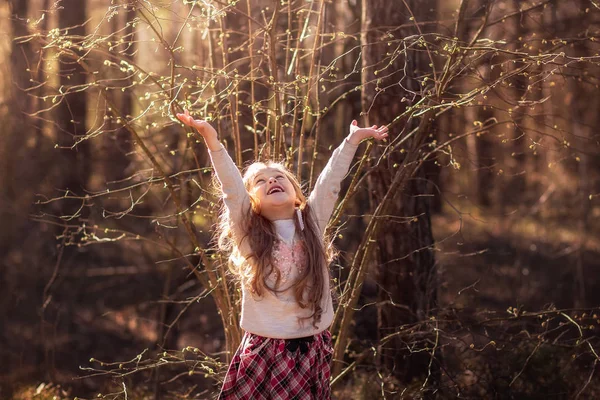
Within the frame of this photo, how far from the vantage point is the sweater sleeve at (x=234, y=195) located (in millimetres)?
2920

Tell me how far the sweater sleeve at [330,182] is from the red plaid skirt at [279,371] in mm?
482

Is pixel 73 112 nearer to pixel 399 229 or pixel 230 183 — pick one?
pixel 399 229

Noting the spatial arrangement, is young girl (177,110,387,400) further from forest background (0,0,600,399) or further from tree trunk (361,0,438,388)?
tree trunk (361,0,438,388)

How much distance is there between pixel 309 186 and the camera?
12.1ft

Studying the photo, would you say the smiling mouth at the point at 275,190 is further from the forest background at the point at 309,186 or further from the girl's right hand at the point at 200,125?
the forest background at the point at 309,186

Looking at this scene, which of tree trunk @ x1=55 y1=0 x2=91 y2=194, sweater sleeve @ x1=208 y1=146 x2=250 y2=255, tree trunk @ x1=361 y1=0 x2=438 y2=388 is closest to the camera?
sweater sleeve @ x1=208 y1=146 x2=250 y2=255

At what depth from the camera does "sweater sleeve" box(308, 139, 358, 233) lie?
119 inches

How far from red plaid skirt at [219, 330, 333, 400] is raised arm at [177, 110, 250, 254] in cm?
38

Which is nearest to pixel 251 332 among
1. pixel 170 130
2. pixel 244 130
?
pixel 244 130

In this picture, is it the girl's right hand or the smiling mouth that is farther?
the smiling mouth

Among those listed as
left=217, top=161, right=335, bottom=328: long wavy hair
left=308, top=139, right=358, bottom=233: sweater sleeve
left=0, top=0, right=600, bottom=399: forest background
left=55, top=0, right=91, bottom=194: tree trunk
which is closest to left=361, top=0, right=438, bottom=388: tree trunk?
left=0, top=0, right=600, bottom=399: forest background

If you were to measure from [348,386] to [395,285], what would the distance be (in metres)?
0.77

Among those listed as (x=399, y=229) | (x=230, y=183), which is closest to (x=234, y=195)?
(x=230, y=183)

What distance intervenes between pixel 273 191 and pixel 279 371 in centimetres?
66
